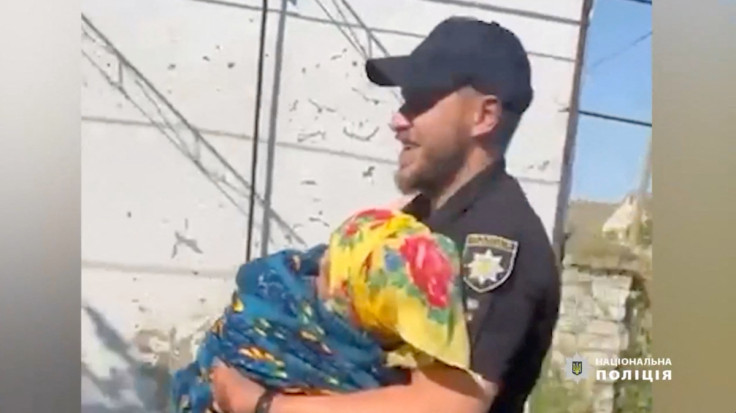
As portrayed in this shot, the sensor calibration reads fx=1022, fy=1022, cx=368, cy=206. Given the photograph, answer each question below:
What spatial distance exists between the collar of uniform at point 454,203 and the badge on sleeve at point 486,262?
0.12 feet

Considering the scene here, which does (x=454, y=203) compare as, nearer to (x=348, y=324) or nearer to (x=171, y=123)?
(x=348, y=324)

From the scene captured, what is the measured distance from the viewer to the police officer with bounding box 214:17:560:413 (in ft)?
4.06

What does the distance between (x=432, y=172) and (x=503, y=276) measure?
16cm

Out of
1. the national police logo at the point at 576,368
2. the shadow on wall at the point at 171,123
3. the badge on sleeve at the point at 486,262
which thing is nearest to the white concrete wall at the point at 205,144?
the shadow on wall at the point at 171,123

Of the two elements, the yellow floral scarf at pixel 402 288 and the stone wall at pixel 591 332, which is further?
the stone wall at pixel 591 332

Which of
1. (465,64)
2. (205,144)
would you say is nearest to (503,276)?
(465,64)

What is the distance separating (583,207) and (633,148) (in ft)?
0.37

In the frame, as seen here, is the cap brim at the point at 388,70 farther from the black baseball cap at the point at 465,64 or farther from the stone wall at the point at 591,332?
the stone wall at the point at 591,332

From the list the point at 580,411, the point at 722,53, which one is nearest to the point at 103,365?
the point at 580,411

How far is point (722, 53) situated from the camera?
145cm

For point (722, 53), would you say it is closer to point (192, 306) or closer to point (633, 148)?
point (633, 148)

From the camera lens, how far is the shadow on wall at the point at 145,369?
1210mm

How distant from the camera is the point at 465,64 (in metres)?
1.28

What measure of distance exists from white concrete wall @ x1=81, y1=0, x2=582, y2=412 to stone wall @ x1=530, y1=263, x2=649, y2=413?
0.63 ft
